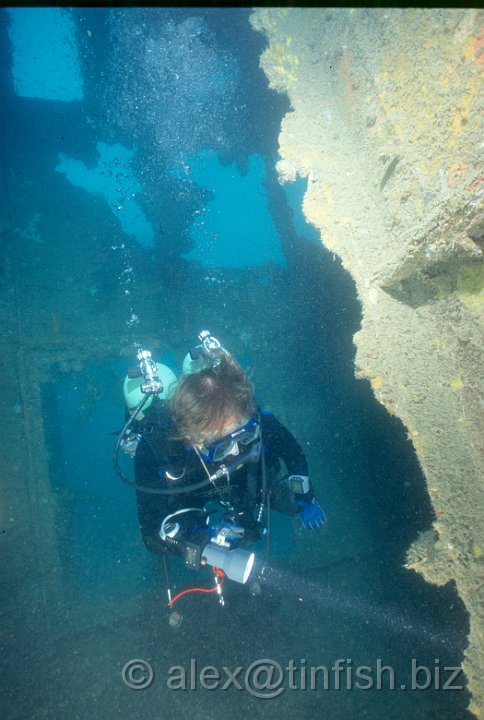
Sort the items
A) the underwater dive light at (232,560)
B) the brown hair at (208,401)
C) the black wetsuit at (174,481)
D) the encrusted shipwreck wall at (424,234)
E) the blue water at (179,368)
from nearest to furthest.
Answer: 1. the encrusted shipwreck wall at (424,234)
2. the underwater dive light at (232,560)
3. the brown hair at (208,401)
4. the black wetsuit at (174,481)
5. the blue water at (179,368)

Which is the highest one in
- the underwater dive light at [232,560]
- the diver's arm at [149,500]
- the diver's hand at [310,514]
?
the diver's arm at [149,500]

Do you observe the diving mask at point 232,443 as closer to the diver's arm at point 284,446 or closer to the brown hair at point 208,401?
the brown hair at point 208,401

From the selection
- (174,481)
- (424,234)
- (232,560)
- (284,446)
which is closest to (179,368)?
(284,446)

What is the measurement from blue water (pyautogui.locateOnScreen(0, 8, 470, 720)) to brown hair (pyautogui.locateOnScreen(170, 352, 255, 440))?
2065 millimetres

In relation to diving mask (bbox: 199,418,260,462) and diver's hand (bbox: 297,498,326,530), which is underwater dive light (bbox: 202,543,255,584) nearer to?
diving mask (bbox: 199,418,260,462)

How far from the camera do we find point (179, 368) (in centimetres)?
472

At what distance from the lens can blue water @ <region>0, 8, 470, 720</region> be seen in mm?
3381

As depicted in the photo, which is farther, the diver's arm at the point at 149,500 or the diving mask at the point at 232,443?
the diver's arm at the point at 149,500

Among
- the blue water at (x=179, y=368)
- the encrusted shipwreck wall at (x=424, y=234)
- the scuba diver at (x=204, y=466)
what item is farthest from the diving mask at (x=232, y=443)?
the blue water at (x=179, y=368)

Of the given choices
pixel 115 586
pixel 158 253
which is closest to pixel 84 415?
pixel 115 586

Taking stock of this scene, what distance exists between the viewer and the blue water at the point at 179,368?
3.38m

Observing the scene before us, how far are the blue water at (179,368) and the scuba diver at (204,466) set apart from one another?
1.34m

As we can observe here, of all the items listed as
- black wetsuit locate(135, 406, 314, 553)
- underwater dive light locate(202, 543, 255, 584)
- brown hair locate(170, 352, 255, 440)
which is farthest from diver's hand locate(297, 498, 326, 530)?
brown hair locate(170, 352, 255, 440)

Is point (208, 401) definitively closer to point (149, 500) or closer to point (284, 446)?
point (149, 500)
